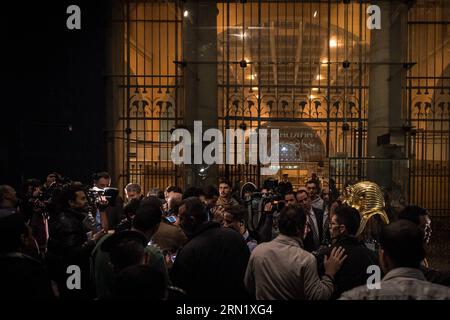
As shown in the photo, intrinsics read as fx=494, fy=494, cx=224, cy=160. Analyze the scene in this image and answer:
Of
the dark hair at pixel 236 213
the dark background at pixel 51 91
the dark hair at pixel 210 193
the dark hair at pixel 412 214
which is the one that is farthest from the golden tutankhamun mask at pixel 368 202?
Result: the dark background at pixel 51 91

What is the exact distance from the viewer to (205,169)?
30.6ft

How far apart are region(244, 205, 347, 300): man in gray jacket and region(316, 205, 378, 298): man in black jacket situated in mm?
59

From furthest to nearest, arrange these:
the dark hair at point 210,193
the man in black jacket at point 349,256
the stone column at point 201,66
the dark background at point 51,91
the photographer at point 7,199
Result: the stone column at point 201,66, the dark background at point 51,91, the dark hair at point 210,193, the photographer at point 7,199, the man in black jacket at point 349,256

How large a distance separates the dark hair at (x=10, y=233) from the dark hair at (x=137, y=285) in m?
1.09

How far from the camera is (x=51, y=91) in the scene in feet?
27.6

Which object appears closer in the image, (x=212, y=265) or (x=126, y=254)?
(x=126, y=254)

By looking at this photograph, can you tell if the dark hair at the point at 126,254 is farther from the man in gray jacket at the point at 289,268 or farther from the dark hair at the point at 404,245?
the dark hair at the point at 404,245

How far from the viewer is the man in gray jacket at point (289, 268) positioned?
2.92 m

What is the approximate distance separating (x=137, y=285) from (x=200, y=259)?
1.56 metres

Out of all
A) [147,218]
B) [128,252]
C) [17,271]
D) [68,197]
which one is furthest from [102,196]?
[128,252]

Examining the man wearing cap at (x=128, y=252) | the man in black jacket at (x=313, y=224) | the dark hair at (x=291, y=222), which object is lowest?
the man in black jacket at (x=313, y=224)

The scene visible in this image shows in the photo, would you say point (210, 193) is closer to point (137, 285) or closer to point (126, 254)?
point (126, 254)
